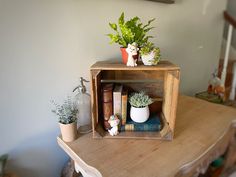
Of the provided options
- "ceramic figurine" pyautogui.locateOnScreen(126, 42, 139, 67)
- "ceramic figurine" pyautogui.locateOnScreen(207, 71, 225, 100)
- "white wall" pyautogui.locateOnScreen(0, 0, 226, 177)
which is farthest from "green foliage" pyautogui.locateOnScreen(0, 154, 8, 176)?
"ceramic figurine" pyautogui.locateOnScreen(207, 71, 225, 100)

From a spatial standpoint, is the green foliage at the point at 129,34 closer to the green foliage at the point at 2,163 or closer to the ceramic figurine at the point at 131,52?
the ceramic figurine at the point at 131,52

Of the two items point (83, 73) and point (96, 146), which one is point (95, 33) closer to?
point (83, 73)

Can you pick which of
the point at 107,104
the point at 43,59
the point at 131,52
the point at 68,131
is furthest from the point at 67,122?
the point at 131,52

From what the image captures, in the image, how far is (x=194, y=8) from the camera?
1.44 meters

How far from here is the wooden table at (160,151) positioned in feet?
1.87

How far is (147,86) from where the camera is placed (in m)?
1.02

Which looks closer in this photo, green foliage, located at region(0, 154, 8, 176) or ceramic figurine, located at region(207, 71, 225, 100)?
green foliage, located at region(0, 154, 8, 176)

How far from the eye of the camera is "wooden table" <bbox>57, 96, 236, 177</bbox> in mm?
570

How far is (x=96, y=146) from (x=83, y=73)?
40 cm

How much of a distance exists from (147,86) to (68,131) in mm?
475

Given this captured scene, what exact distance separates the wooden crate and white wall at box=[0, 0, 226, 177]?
6.2 inches

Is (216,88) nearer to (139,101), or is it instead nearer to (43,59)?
(139,101)

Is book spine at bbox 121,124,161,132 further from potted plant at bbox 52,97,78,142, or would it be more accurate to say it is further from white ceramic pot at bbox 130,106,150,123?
potted plant at bbox 52,97,78,142

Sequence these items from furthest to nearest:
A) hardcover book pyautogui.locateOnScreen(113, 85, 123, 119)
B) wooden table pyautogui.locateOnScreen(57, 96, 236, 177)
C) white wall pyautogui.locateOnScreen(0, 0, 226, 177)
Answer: hardcover book pyautogui.locateOnScreen(113, 85, 123, 119) < white wall pyautogui.locateOnScreen(0, 0, 226, 177) < wooden table pyautogui.locateOnScreen(57, 96, 236, 177)
